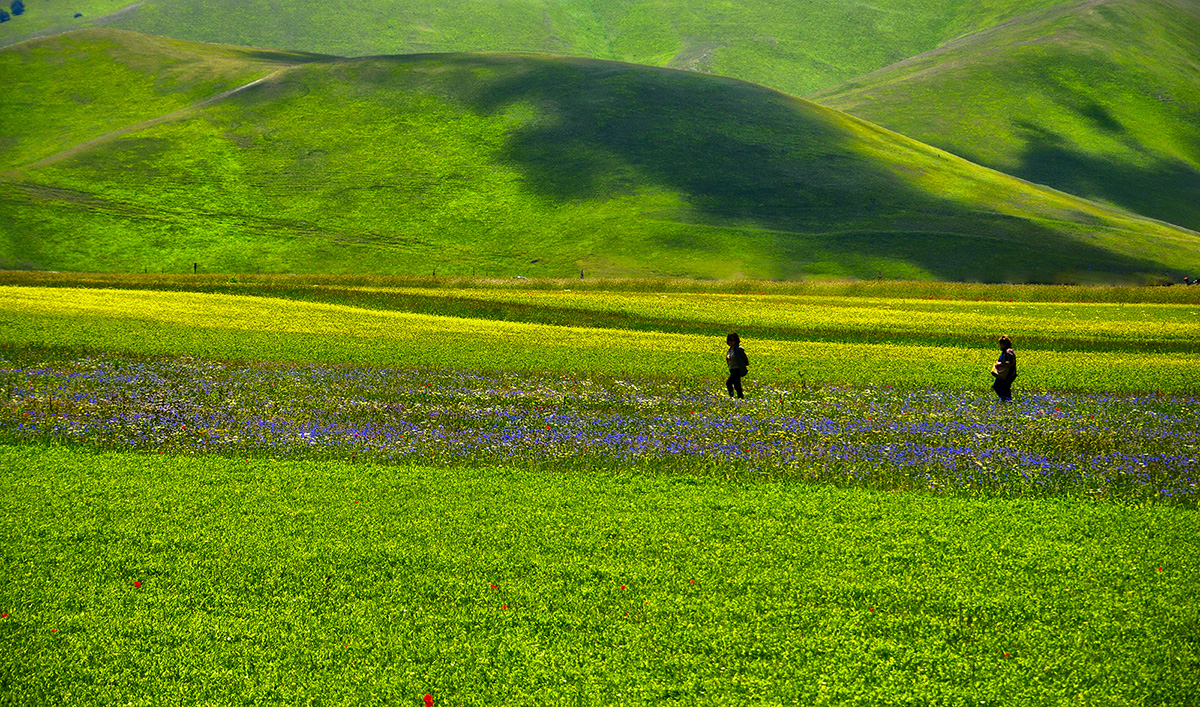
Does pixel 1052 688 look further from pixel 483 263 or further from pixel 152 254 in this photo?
pixel 152 254

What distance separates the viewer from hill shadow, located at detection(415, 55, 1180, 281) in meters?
134

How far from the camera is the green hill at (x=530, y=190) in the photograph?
433 ft

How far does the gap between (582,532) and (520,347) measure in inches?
1065

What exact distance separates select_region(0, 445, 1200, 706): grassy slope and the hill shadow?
115787 millimetres

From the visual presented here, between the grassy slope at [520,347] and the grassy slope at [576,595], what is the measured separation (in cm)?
1765

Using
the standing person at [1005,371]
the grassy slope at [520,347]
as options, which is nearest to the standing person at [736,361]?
the grassy slope at [520,347]

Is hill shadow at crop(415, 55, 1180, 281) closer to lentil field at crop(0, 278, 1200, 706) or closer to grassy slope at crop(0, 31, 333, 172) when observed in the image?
grassy slope at crop(0, 31, 333, 172)

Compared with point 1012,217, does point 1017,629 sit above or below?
below

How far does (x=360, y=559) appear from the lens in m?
16.1

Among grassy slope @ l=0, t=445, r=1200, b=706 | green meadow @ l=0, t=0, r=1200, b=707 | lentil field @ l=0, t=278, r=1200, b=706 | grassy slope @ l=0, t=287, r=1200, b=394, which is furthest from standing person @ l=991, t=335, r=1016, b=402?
grassy slope @ l=0, t=445, r=1200, b=706

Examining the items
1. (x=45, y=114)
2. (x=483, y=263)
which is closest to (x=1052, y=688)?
(x=483, y=263)

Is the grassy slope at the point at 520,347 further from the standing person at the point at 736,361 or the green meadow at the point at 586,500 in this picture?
the standing person at the point at 736,361

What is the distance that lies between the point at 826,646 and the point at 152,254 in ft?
453

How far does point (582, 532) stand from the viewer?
690 inches
